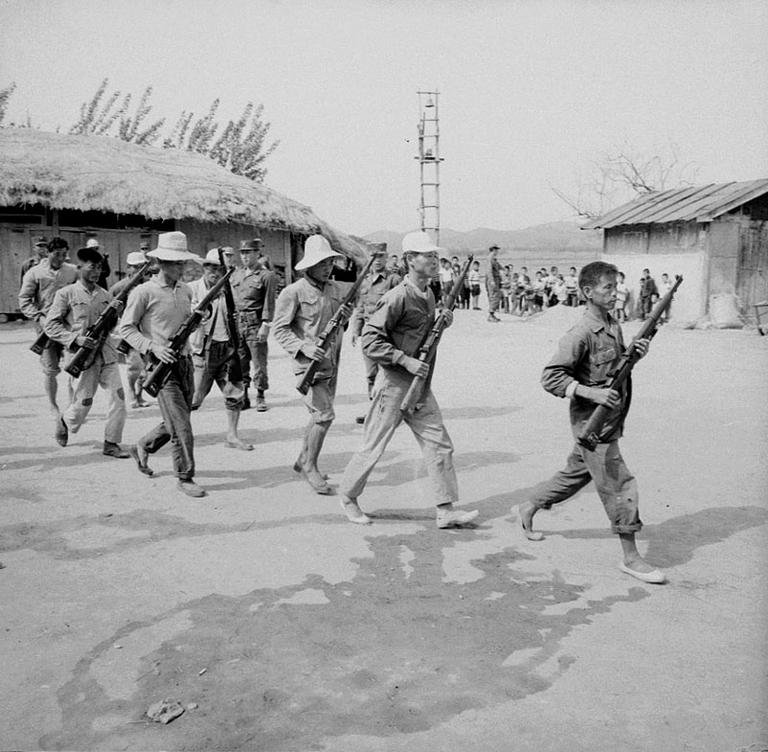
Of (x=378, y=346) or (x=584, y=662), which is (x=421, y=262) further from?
(x=584, y=662)

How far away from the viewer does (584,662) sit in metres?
3.44

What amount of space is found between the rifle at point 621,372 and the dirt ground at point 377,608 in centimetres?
77

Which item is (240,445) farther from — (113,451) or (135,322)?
(135,322)

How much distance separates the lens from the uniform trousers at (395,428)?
16.8 feet

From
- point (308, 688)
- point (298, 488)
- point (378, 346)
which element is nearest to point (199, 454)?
point (298, 488)

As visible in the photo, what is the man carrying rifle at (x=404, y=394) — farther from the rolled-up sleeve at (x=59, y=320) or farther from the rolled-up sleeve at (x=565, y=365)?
the rolled-up sleeve at (x=59, y=320)

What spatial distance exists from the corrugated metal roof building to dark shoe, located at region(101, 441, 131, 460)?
16.6 m

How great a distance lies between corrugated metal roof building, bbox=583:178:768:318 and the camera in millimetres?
20109

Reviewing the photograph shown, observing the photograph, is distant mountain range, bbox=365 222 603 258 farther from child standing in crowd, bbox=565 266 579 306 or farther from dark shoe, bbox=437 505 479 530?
dark shoe, bbox=437 505 479 530

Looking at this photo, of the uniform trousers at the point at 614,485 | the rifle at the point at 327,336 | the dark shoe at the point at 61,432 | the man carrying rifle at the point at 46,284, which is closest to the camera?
the uniform trousers at the point at 614,485

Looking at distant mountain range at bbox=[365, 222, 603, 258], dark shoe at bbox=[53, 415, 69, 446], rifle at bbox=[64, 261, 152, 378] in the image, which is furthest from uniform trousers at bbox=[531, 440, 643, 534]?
distant mountain range at bbox=[365, 222, 603, 258]

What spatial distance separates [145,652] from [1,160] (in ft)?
56.0

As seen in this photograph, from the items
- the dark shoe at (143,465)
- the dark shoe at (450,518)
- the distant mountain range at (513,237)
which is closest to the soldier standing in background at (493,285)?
the dark shoe at (143,465)

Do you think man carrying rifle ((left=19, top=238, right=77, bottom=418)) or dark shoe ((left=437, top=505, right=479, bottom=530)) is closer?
dark shoe ((left=437, top=505, right=479, bottom=530))
